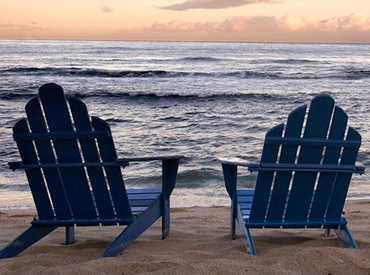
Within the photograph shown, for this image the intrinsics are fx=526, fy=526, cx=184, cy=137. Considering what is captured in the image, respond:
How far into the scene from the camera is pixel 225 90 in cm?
2152

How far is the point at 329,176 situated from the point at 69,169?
170 centimetres

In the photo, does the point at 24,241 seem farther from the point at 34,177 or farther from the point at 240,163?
the point at 240,163

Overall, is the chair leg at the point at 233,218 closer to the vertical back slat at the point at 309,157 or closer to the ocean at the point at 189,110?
the vertical back slat at the point at 309,157

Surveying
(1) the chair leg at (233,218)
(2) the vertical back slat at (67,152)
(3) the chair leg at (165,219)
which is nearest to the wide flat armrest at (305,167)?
(1) the chair leg at (233,218)

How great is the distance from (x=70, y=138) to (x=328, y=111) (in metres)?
1.63

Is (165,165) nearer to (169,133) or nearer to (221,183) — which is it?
(221,183)

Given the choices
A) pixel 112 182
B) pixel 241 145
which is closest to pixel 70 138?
pixel 112 182

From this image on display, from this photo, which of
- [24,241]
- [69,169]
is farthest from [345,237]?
[24,241]

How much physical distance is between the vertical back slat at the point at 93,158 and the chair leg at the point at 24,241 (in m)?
0.45

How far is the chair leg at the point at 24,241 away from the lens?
3512 mm

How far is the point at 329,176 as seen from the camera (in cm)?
346

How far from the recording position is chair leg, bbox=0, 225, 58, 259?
138 inches

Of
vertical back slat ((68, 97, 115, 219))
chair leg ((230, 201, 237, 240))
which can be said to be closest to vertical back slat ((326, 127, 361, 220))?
chair leg ((230, 201, 237, 240))

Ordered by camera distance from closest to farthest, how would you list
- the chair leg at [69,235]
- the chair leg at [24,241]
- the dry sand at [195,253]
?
1. the dry sand at [195,253]
2. the chair leg at [24,241]
3. the chair leg at [69,235]
